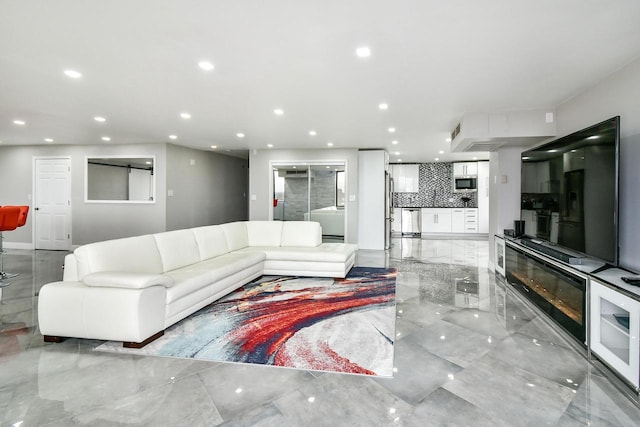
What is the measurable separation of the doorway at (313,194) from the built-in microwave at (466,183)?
4.81m

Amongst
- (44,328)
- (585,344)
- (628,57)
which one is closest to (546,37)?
(628,57)

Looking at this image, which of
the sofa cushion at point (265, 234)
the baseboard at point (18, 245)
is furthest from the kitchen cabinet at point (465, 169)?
the baseboard at point (18, 245)

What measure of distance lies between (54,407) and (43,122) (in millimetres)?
5398

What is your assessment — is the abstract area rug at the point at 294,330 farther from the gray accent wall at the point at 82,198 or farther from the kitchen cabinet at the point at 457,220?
the kitchen cabinet at the point at 457,220

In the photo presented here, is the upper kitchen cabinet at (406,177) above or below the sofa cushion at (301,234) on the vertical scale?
above

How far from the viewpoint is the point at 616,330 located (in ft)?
7.08

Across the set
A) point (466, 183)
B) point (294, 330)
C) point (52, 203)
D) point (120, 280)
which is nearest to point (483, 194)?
point (466, 183)

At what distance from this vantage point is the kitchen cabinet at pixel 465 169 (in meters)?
10.4

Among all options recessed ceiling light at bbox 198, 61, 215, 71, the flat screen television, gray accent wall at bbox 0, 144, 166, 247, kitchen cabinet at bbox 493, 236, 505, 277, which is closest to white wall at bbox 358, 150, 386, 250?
kitchen cabinet at bbox 493, 236, 505, 277

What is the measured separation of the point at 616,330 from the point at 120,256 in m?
3.88

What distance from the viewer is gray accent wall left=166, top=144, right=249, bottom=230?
766 cm

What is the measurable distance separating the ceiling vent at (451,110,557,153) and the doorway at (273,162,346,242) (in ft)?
11.4

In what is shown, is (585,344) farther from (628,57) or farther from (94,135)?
(94,135)

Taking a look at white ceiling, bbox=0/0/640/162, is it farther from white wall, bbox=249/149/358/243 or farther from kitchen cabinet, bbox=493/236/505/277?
white wall, bbox=249/149/358/243
